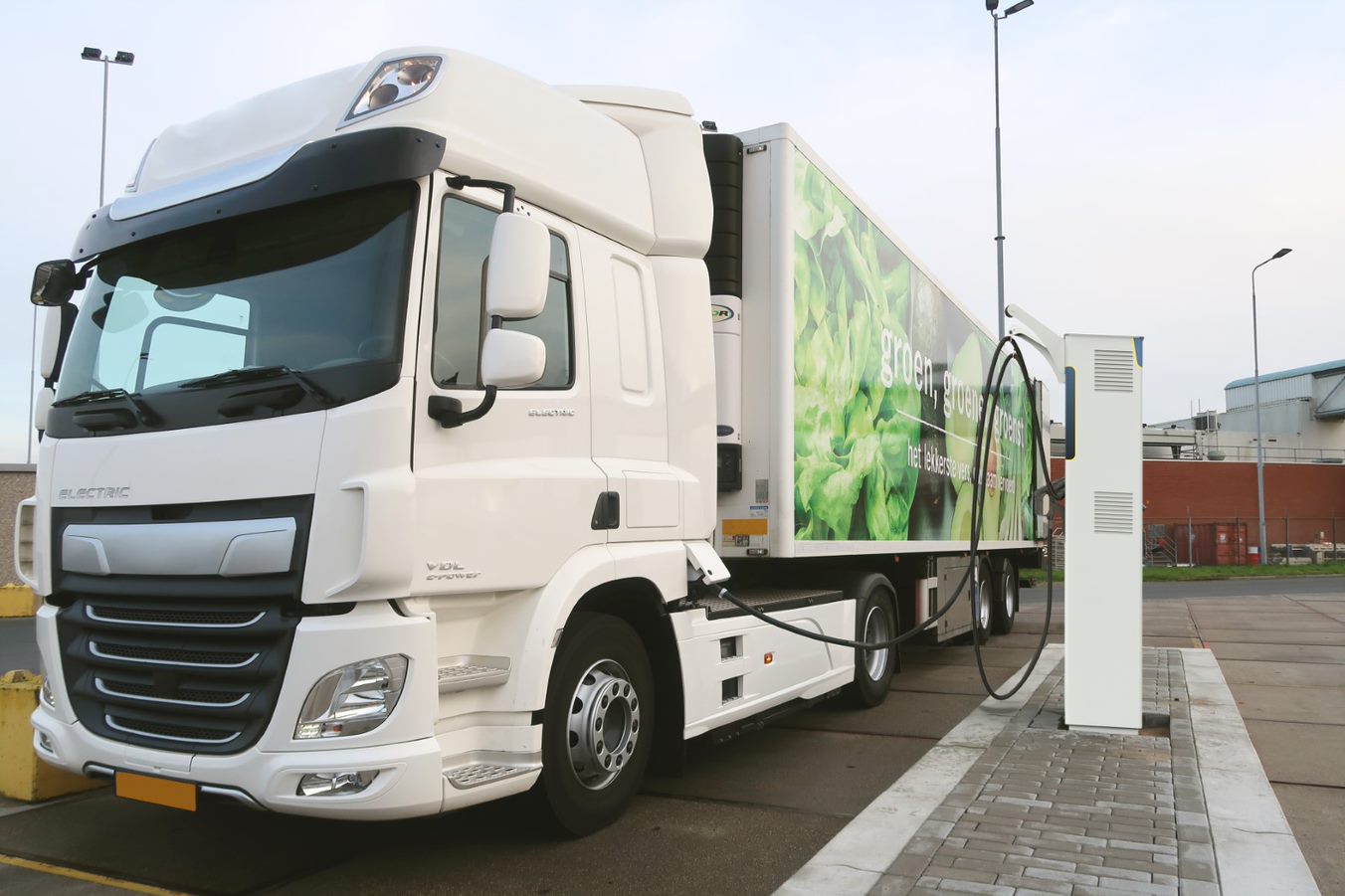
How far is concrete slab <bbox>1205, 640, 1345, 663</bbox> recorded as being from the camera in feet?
34.8

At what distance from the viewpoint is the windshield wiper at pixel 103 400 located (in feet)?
13.2

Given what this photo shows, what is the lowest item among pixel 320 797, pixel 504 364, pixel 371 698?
pixel 320 797

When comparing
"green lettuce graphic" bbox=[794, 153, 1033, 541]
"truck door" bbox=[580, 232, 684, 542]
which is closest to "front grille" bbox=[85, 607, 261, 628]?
"truck door" bbox=[580, 232, 684, 542]

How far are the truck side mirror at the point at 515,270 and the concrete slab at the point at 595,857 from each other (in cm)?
212

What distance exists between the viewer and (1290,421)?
5703 centimetres

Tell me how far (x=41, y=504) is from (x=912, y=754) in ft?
15.7

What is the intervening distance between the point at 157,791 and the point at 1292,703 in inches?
309

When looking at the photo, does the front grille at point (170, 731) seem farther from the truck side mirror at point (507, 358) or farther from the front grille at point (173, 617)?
the truck side mirror at point (507, 358)

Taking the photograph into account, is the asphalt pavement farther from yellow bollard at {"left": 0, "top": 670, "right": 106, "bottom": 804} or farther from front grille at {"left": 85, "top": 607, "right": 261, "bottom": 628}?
front grille at {"left": 85, "top": 607, "right": 261, "bottom": 628}

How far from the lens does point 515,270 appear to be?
3.81 meters

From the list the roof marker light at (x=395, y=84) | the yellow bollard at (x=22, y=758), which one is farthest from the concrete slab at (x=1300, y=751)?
the yellow bollard at (x=22, y=758)

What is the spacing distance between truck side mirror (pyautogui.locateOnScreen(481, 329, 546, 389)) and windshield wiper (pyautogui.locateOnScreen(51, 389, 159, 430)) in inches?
52.1

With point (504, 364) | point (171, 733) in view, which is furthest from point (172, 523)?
point (504, 364)

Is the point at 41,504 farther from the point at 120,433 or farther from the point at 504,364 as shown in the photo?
the point at 504,364
